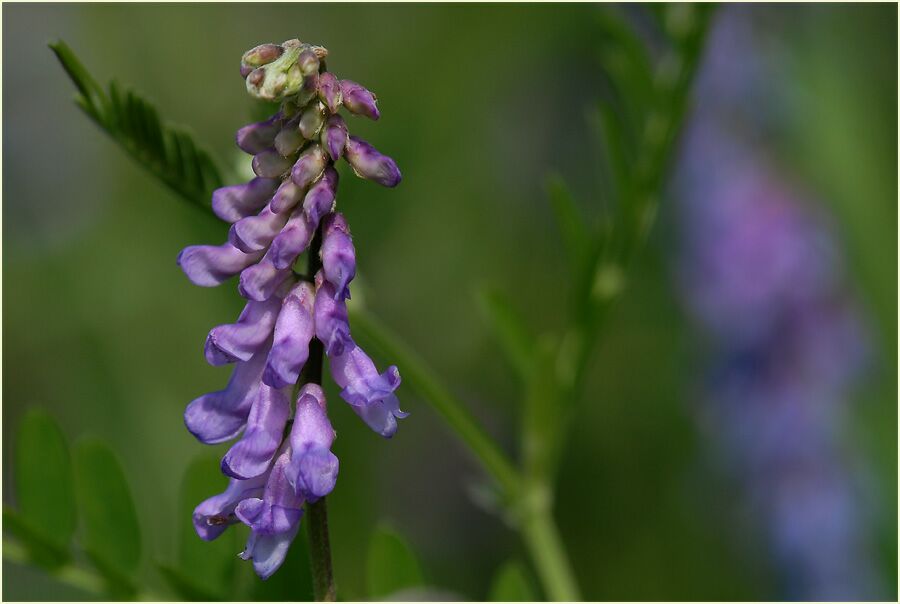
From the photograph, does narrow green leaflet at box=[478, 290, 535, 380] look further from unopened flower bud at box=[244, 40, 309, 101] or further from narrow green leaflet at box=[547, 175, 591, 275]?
unopened flower bud at box=[244, 40, 309, 101]

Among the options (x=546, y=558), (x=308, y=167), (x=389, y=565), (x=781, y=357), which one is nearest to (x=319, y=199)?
(x=308, y=167)

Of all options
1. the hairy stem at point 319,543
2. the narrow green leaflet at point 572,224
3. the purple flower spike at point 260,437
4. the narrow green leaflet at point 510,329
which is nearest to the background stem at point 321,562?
the hairy stem at point 319,543

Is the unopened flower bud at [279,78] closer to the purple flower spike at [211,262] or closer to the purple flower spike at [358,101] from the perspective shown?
the purple flower spike at [358,101]

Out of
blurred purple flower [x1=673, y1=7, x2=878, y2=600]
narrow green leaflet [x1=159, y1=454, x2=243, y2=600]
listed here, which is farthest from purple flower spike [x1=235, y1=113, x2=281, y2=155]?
blurred purple flower [x1=673, y1=7, x2=878, y2=600]

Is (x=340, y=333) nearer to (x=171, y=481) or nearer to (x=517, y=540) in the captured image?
(x=171, y=481)

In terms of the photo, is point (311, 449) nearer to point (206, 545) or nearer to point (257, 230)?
point (257, 230)
